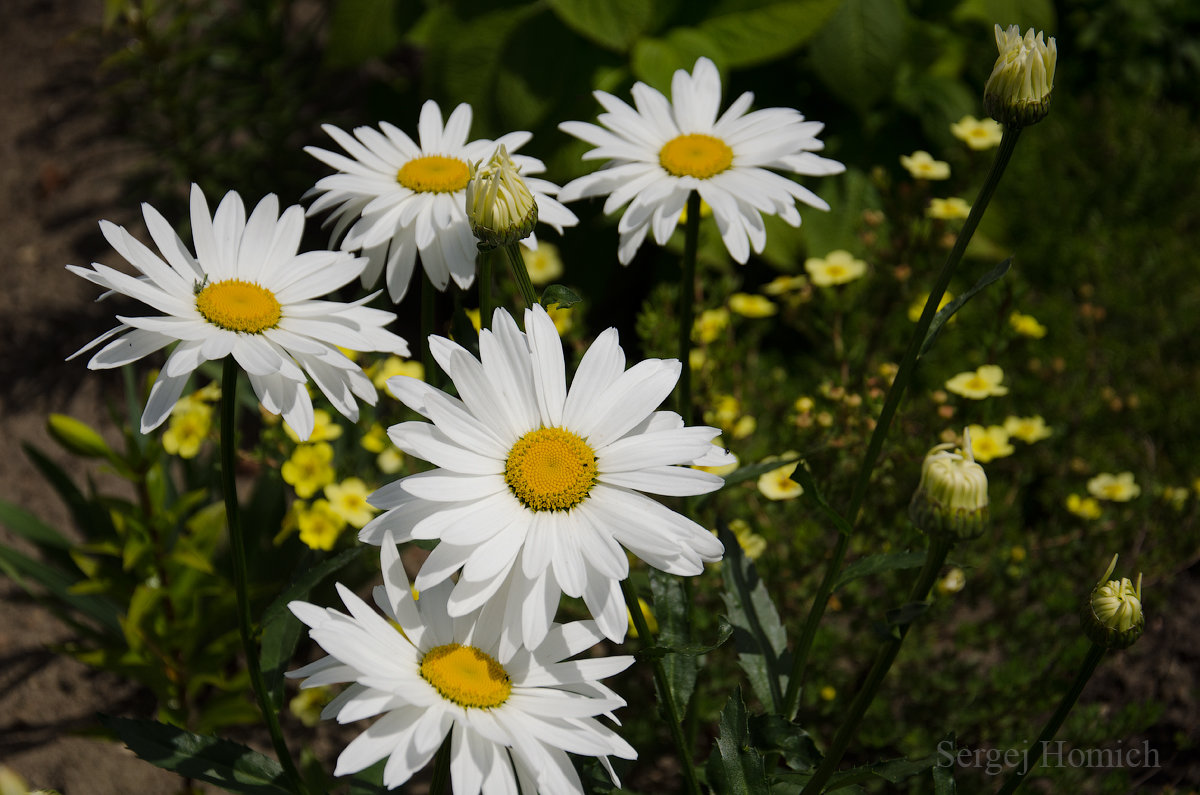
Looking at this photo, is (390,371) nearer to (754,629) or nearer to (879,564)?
(754,629)

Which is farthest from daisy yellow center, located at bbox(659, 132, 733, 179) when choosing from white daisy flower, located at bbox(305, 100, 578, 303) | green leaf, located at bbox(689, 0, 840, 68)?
green leaf, located at bbox(689, 0, 840, 68)

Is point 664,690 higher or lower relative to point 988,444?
lower

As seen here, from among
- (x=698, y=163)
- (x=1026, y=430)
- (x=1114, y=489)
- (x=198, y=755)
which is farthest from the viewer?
(x=1114, y=489)

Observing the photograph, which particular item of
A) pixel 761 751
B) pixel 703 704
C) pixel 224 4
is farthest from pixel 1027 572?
pixel 224 4

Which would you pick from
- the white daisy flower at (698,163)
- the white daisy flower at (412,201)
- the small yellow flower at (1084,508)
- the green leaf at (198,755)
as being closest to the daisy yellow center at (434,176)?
the white daisy flower at (412,201)

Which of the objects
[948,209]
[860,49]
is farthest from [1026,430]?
[860,49]

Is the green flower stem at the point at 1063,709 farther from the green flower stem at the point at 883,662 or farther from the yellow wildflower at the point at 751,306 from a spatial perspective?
the yellow wildflower at the point at 751,306

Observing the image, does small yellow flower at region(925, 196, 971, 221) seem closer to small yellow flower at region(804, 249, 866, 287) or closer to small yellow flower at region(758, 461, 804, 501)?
small yellow flower at region(804, 249, 866, 287)
